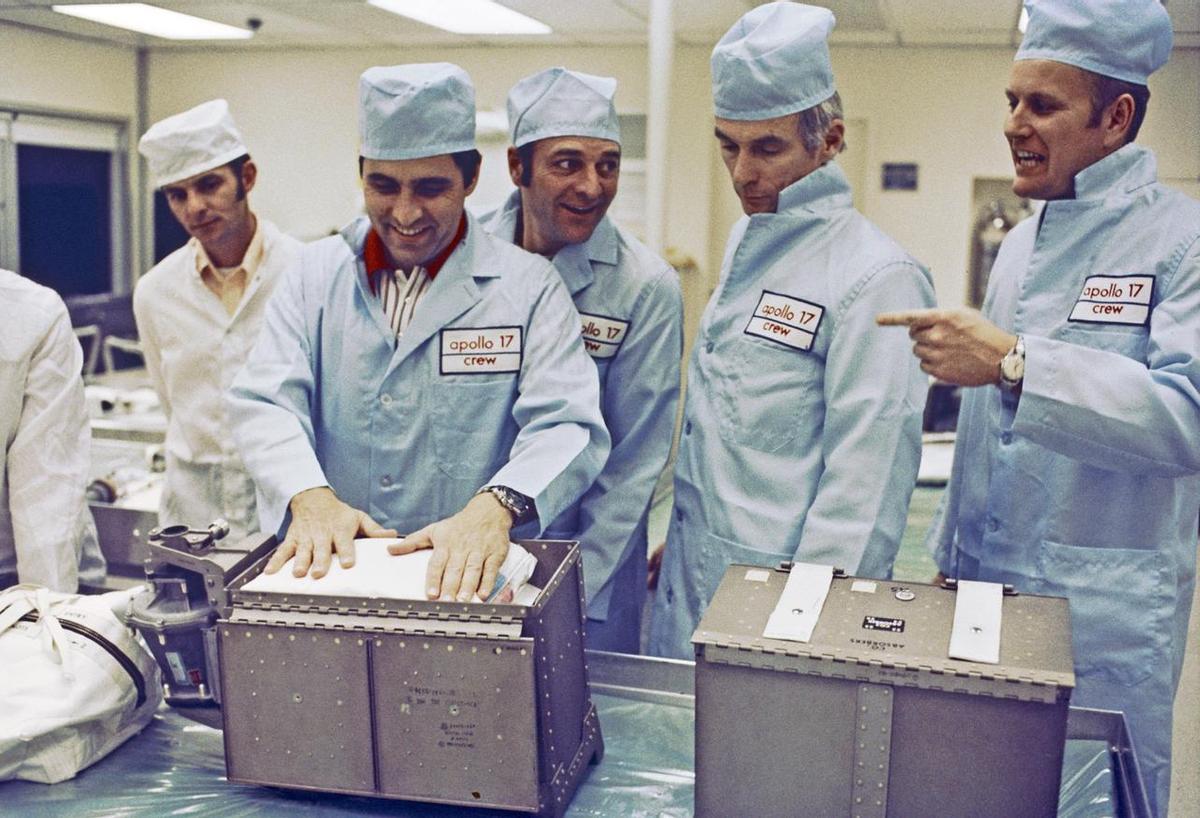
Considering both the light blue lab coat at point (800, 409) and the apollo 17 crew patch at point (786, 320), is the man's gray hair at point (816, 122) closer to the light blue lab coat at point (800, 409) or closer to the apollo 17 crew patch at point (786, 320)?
the light blue lab coat at point (800, 409)

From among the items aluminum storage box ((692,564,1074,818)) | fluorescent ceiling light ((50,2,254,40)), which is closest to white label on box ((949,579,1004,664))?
aluminum storage box ((692,564,1074,818))

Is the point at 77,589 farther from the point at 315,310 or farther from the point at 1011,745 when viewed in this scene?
the point at 1011,745

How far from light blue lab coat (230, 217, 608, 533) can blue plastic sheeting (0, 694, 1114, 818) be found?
35cm

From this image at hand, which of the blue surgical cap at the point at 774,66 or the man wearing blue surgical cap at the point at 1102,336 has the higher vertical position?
the blue surgical cap at the point at 774,66

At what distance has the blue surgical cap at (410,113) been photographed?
163cm

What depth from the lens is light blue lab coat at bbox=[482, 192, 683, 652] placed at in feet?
6.17

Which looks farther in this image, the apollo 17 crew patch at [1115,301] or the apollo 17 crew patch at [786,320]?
the apollo 17 crew patch at [786,320]

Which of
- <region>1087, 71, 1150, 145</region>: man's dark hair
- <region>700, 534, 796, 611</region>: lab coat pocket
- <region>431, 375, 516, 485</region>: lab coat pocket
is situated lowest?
<region>700, 534, 796, 611</region>: lab coat pocket

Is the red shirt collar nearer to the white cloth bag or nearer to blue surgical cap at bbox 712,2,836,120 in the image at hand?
blue surgical cap at bbox 712,2,836,120

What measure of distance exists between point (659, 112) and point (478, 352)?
2311 mm

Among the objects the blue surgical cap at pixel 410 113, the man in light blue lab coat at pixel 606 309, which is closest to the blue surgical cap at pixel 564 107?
the man in light blue lab coat at pixel 606 309

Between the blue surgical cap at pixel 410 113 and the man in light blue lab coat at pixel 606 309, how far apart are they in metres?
0.32

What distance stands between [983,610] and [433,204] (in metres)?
0.97

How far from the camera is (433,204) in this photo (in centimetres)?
167
